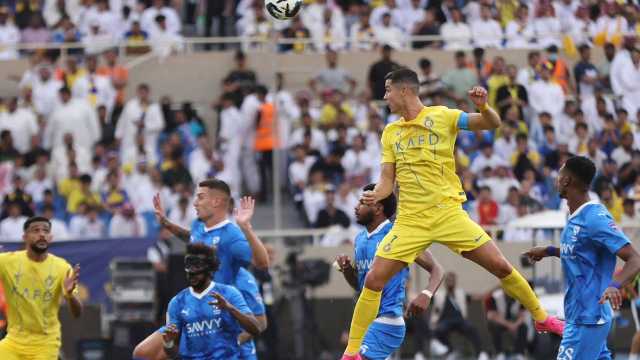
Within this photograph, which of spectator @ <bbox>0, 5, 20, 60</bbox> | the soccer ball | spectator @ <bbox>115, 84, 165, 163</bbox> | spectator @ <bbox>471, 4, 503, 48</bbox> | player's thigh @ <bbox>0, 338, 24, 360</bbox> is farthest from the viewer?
spectator @ <bbox>0, 5, 20, 60</bbox>

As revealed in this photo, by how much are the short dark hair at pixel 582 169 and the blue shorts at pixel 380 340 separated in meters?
2.19

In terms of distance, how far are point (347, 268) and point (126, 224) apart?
11.6 m

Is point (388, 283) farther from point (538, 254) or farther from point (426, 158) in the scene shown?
point (538, 254)

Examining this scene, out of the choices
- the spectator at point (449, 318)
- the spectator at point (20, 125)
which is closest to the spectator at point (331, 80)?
the spectator at point (20, 125)

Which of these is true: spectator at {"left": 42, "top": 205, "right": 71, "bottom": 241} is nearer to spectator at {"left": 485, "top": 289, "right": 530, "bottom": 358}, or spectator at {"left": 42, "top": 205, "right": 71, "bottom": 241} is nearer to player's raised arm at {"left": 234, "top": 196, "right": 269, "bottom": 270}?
spectator at {"left": 485, "top": 289, "right": 530, "bottom": 358}

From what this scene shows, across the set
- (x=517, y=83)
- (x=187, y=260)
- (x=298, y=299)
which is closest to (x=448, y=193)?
(x=187, y=260)

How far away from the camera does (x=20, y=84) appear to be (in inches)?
1105

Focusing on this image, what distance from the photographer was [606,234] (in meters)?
11.1

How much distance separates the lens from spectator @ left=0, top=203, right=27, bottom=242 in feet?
75.0

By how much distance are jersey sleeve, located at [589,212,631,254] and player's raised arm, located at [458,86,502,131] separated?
1.07 m

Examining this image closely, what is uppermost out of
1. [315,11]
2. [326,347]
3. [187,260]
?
[315,11]

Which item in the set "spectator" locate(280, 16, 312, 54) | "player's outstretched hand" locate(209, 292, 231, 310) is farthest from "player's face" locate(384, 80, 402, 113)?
"spectator" locate(280, 16, 312, 54)

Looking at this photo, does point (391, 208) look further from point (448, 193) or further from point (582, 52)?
point (582, 52)

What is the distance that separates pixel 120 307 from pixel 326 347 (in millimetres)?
3078
